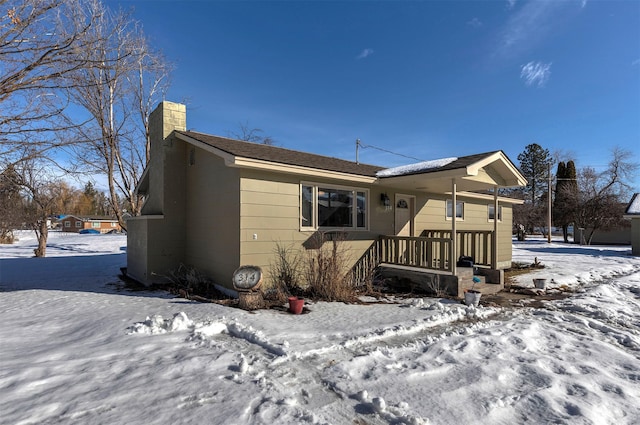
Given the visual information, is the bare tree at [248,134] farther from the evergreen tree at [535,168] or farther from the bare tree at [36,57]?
the evergreen tree at [535,168]

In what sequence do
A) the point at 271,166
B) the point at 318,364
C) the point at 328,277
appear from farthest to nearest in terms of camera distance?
the point at 328,277 < the point at 271,166 < the point at 318,364

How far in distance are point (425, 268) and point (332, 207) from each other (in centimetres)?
269

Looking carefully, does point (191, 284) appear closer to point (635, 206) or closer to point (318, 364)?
point (318, 364)

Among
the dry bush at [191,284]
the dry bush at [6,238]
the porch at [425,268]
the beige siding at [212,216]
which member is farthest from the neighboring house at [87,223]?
the porch at [425,268]

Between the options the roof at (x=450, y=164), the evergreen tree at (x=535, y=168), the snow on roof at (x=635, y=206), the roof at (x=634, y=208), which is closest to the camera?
the roof at (x=450, y=164)

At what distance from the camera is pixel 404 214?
33.3ft

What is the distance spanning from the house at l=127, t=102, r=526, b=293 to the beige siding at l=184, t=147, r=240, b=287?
2cm

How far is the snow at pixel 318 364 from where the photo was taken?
271 centimetres

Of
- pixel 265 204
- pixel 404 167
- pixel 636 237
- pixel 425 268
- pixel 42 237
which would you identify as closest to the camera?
pixel 265 204

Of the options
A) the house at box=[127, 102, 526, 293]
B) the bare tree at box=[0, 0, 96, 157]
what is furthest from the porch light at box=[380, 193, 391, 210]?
the bare tree at box=[0, 0, 96, 157]

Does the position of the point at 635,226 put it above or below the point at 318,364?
above

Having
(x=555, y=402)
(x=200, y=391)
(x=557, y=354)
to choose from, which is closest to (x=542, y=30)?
(x=557, y=354)

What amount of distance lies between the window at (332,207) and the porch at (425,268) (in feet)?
3.08

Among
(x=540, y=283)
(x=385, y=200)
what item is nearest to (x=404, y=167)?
(x=385, y=200)
